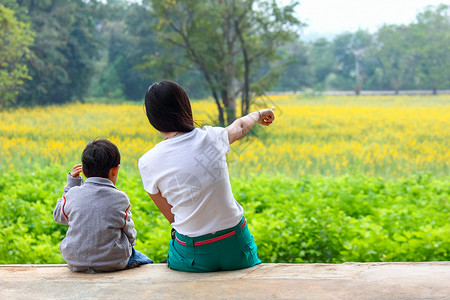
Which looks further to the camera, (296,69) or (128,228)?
(296,69)

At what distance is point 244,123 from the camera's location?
1.80 m

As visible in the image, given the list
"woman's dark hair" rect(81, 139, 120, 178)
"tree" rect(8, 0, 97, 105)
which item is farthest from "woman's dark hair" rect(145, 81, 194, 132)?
"tree" rect(8, 0, 97, 105)

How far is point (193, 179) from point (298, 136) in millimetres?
5296

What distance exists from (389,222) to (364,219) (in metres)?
0.20

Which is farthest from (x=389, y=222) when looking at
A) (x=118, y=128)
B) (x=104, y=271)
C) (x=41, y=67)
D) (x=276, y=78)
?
(x=41, y=67)

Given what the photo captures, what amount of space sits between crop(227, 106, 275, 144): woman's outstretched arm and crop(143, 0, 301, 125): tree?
4.97 metres

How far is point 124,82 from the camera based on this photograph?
709 cm

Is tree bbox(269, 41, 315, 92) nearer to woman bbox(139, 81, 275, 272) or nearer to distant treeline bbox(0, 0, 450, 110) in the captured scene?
distant treeline bbox(0, 0, 450, 110)

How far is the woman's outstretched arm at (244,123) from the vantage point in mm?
1768

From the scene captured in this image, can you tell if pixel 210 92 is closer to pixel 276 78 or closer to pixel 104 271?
pixel 276 78

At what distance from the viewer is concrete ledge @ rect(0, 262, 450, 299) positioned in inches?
60.8

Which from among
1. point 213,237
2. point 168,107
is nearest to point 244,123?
point 168,107

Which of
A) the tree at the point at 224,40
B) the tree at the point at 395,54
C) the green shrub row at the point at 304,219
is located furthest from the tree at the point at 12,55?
the tree at the point at 395,54

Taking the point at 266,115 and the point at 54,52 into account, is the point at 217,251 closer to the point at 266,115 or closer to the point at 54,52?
the point at 266,115
